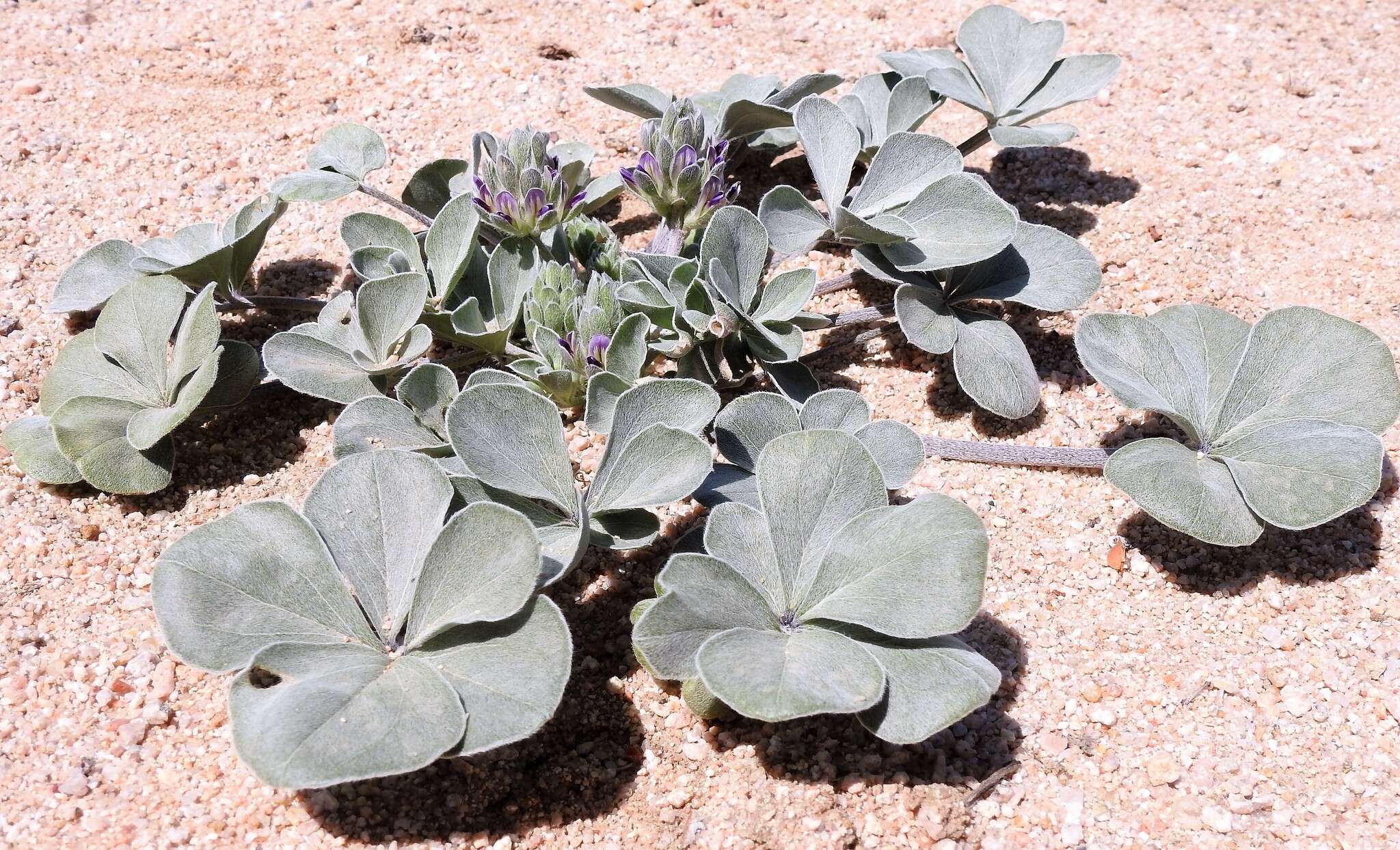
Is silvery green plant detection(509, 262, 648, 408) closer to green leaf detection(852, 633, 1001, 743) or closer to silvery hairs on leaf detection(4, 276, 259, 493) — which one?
silvery hairs on leaf detection(4, 276, 259, 493)

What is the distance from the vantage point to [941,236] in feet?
8.02

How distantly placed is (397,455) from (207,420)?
101 cm

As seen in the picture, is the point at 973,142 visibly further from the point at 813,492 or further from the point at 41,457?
the point at 41,457

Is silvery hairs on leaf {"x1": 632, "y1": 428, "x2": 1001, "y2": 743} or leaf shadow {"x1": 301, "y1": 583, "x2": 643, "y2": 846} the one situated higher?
silvery hairs on leaf {"x1": 632, "y1": 428, "x2": 1001, "y2": 743}

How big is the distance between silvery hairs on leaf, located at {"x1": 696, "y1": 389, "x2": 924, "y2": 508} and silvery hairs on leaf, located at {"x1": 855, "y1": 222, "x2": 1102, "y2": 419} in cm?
40

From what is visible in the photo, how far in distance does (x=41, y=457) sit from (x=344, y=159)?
1.04 meters

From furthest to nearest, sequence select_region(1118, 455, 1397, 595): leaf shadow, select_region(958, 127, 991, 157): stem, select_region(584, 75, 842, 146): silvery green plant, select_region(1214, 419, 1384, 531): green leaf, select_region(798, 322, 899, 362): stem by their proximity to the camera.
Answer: select_region(958, 127, 991, 157): stem < select_region(584, 75, 842, 146): silvery green plant < select_region(798, 322, 899, 362): stem < select_region(1118, 455, 1397, 595): leaf shadow < select_region(1214, 419, 1384, 531): green leaf

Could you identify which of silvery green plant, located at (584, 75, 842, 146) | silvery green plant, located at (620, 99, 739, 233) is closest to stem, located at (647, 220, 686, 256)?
silvery green plant, located at (620, 99, 739, 233)

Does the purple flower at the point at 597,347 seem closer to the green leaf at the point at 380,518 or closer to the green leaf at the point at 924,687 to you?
the green leaf at the point at 380,518

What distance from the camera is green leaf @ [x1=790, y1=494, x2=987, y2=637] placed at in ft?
5.53

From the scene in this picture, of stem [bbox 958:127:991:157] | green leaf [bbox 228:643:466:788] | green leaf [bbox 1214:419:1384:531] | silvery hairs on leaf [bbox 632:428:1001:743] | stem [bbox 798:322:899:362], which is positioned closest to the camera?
green leaf [bbox 228:643:466:788]

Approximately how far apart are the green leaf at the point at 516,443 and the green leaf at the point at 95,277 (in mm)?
1230

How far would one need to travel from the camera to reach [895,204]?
8.43 feet

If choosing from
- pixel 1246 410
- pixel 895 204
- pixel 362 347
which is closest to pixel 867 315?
pixel 895 204
